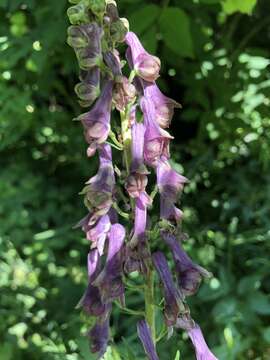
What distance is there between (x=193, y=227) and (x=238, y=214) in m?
0.23

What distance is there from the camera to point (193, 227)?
11.3 ft

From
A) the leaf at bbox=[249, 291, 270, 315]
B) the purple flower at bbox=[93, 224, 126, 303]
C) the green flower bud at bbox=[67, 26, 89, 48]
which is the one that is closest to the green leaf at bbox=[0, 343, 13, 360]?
the leaf at bbox=[249, 291, 270, 315]

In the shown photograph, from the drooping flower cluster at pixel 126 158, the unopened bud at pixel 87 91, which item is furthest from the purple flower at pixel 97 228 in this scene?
the unopened bud at pixel 87 91

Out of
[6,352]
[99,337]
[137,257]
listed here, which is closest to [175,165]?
[6,352]

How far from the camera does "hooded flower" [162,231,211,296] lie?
1819mm

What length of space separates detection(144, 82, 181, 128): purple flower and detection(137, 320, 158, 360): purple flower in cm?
53

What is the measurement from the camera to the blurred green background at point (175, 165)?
9.25ft

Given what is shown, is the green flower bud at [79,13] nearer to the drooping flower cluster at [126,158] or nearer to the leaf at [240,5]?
the drooping flower cluster at [126,158]

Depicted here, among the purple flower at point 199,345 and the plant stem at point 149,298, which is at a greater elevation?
the plant stem at point 149,298

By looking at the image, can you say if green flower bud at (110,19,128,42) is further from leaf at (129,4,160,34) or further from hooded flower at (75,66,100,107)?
Result: leaf at (129,4,160,34)

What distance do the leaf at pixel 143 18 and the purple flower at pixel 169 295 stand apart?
1133 millimetres

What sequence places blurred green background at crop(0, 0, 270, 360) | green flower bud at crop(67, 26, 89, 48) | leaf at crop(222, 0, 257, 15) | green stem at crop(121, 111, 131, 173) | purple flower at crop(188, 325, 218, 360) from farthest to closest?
1. blurred green background at crop(0, 0, 270, 360)
2. leaf at crop(222, 0, 257, 15)
3. purple flower at crop(188, 325, 218, 360)
4. green stem at crop(121, 111, 131, 173)
5. green flower bud at crop(67, 26, 89, 48)

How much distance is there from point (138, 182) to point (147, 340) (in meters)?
0.43

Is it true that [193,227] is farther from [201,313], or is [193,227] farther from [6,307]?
[6,307]
